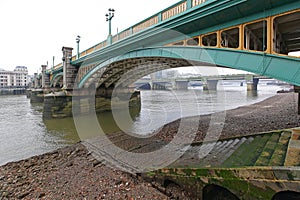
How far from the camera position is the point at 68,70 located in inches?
765

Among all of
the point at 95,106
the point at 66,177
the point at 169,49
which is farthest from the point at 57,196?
the point at 95,106

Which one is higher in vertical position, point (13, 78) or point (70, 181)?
point (13, 78)

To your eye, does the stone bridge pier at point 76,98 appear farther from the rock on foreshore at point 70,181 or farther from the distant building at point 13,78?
the distant building at point 13,78

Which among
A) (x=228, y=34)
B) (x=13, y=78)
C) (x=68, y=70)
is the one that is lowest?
(x=228, y=34)

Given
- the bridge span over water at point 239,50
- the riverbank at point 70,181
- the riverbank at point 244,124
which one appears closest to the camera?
the bridge span over water at point 239,50

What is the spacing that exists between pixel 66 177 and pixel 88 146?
269 centimetres

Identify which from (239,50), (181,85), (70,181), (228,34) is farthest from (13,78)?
(239,50)

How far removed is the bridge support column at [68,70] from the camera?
19.1 m

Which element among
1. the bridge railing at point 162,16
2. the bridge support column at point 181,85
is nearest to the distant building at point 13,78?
the bridge support column at point 181,85

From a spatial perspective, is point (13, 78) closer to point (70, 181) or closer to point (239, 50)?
point (70, 181)

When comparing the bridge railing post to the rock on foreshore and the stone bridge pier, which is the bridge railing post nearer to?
the rock on foreshore

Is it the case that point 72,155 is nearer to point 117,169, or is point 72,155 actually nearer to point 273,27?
point 117,169

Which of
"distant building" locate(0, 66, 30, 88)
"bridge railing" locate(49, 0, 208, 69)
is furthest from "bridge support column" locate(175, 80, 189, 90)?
"distant building" locate(0, 66, 30, 88)

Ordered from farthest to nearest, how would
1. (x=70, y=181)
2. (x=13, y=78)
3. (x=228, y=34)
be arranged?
(x=13, y=78)
(x=228, y=34)
(x=70, y=181)
